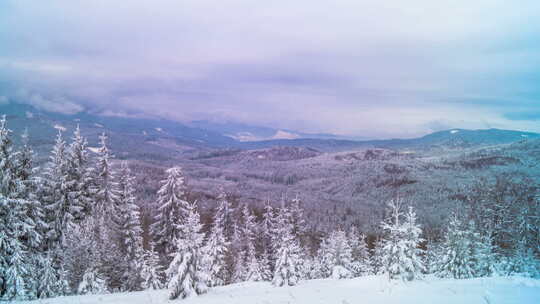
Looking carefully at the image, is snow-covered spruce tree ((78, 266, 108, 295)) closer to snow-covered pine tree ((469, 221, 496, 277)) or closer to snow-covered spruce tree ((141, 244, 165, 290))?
snow-covered spruce tree ((141, 244, 165, 290))

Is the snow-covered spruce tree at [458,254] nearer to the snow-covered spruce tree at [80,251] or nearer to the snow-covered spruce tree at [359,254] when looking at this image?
the snow-covered spruce tree at [359,254]

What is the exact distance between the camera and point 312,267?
168 ft

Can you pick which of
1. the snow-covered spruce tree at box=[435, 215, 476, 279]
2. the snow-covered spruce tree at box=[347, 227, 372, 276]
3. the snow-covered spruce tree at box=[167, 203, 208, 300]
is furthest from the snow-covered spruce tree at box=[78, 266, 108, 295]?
the snow-covered spruce tree at box=[347, 227, 372, 276]

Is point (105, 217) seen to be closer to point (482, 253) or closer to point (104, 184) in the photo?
point (104, 184)

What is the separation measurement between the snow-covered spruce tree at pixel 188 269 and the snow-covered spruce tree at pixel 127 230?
43.1 feet

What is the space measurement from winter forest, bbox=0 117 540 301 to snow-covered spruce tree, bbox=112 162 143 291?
0.30 feet

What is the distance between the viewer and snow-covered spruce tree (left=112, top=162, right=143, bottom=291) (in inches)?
1089

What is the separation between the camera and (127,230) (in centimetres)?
2811

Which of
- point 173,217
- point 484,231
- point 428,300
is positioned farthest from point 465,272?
point 173,217

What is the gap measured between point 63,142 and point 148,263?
1535 centimetres

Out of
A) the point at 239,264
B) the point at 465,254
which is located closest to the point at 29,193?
the point at 239,264

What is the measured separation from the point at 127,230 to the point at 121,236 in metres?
0.78

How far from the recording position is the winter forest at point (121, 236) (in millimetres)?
17203

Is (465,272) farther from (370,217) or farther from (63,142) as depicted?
(370,217)
